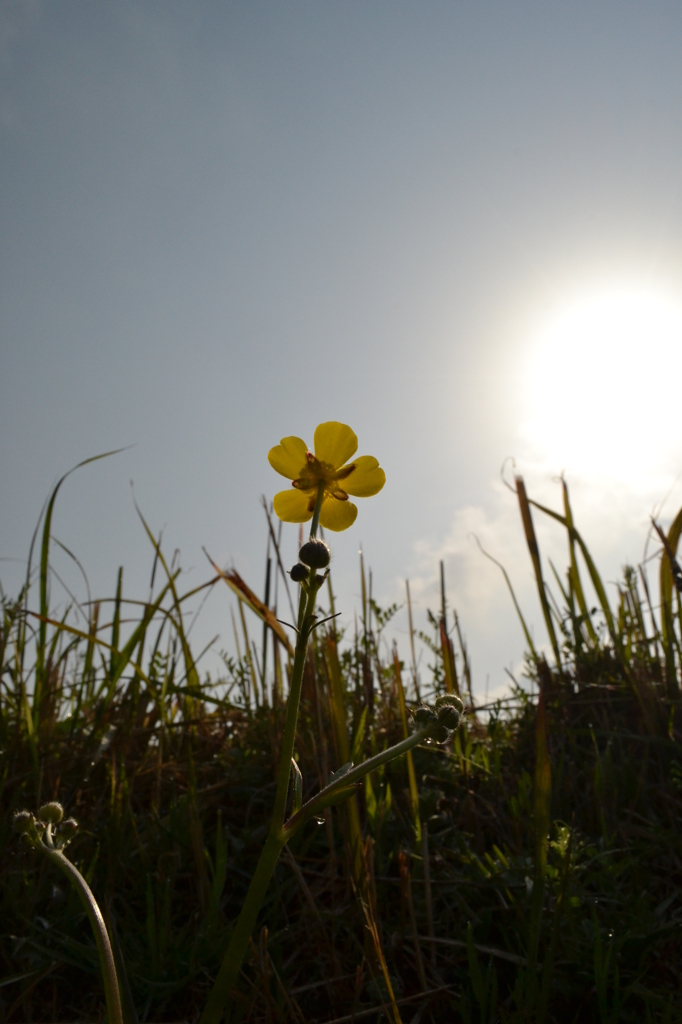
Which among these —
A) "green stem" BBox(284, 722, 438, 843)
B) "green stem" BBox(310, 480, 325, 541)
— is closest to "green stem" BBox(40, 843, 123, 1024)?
"green stem" BBox(284, 722, 438, 843)

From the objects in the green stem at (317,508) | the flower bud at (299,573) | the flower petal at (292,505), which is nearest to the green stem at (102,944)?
the flower bud at (299,573)

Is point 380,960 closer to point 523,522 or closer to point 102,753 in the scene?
point 102,753

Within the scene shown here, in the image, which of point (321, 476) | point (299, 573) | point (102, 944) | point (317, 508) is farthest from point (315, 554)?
point (102, 944)

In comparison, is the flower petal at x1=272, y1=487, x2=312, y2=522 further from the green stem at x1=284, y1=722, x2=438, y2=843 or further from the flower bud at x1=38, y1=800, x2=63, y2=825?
the flower bud at x1=38, y1=800, x2=63, y2=825

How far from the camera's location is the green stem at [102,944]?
1.15 metres

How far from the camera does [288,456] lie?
1.62 meters

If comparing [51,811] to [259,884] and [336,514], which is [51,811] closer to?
[259,884]

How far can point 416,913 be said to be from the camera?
1.90 metres

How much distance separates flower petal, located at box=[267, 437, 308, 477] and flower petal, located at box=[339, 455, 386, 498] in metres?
0.11

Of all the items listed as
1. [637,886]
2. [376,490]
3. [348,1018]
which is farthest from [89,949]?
[637,886]

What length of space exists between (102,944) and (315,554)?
777 mm

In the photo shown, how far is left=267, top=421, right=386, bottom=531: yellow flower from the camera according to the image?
5.20 feet

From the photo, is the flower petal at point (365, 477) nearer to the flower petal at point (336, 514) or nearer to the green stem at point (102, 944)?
the flower petal at point (336, 514)

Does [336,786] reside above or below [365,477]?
below
